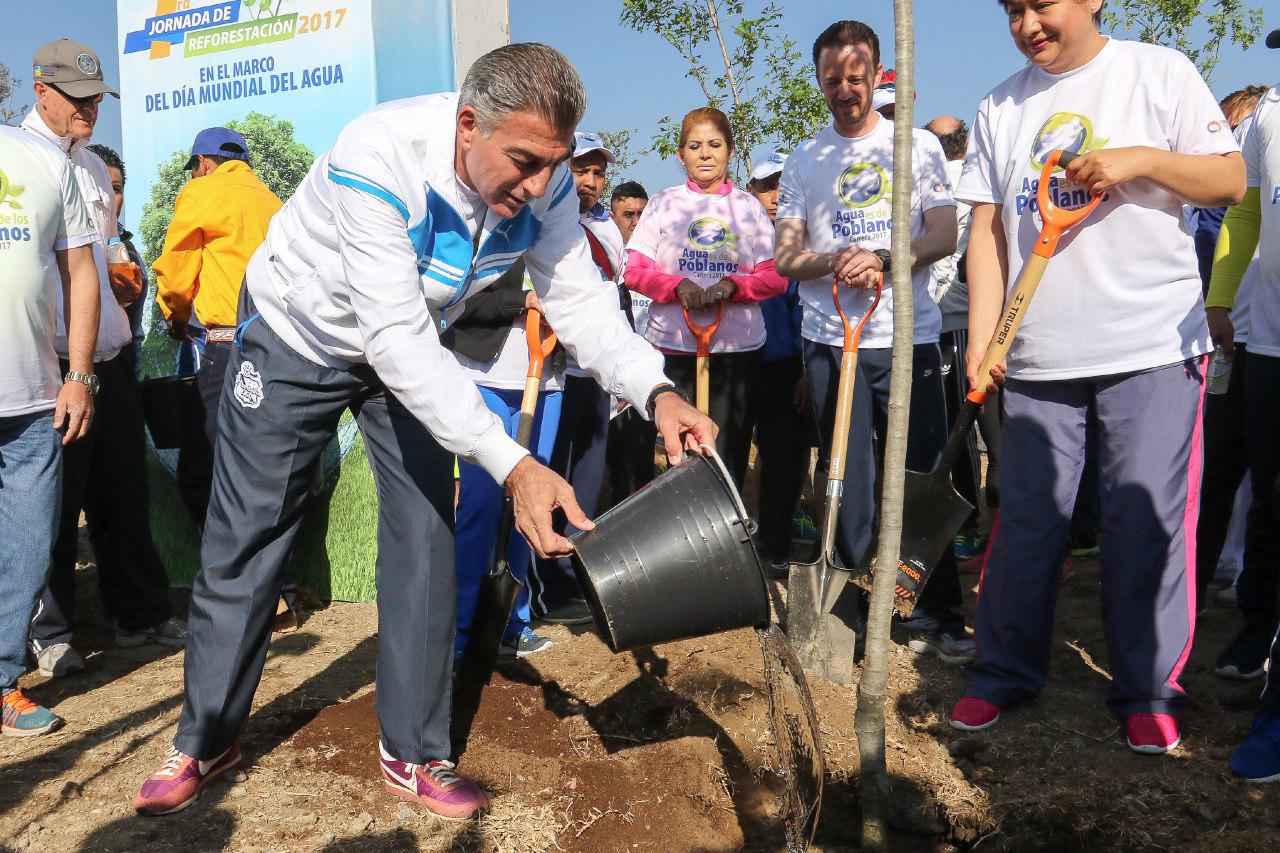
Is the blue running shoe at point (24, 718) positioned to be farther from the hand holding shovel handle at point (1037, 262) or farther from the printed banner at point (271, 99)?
the hand holding shovel handle at point (1037, 262)

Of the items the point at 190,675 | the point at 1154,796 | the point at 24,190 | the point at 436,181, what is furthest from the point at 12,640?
the point at 1154,796

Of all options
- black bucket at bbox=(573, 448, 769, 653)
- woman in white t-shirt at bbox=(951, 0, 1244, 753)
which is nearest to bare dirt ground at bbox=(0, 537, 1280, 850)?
woman in white t-shirt at bbox=(951, 0, 1244, 753)

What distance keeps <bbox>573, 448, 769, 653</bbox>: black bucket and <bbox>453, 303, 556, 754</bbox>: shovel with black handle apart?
39.3 inches

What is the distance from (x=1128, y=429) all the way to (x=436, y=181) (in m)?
1.99

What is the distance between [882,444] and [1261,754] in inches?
61.9

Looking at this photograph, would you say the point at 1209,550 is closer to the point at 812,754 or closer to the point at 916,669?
the point at 916,669

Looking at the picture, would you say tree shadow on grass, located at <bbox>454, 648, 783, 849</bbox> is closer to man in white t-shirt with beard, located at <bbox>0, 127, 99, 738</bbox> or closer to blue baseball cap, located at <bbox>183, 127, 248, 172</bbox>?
man in white t-shirt with beard, located at <bbox>0, 127, 99, 738</bbox>

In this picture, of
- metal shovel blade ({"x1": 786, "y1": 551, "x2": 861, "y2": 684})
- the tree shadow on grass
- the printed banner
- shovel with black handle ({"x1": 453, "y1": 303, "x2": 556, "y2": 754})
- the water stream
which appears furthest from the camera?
the printed banner

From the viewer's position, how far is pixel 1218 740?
2.99 m

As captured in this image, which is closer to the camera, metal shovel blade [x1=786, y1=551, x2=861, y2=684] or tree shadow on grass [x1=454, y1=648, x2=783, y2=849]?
tree shadow on grass [x1=454, y1=648, x2=783, y2=849]

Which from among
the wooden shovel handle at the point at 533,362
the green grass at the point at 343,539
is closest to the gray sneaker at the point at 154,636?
the green grass at the point at 343,539

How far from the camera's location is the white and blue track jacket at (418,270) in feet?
7.29

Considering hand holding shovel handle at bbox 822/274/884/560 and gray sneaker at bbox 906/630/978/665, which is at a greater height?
hand holding shovel handle at bbox 822/274/884/560

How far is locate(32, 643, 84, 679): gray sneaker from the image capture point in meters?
3.81
